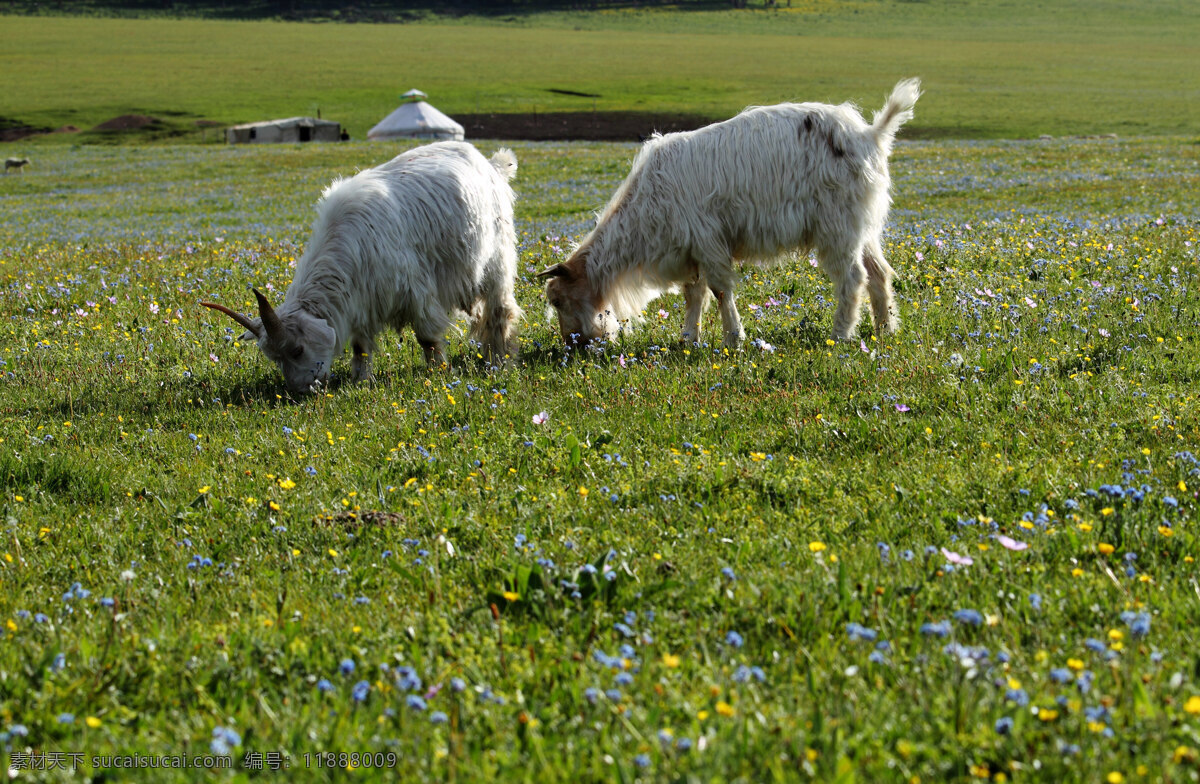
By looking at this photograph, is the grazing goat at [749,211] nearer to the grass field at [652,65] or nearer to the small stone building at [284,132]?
the grass field at [652,65]

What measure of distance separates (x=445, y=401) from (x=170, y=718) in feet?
12.6

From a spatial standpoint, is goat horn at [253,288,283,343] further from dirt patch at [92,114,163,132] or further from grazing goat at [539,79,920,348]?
dirt patch at [92,114,163,132]

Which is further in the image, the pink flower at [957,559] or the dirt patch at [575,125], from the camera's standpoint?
the dirt patch at [575,125]

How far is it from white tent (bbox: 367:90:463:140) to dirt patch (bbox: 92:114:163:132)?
63.4 ft

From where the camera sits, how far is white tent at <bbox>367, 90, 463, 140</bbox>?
5559 cm

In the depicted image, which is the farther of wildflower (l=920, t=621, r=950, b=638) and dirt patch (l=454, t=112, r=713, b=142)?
dirt patch (l=454, t=112, r=713, b=142)

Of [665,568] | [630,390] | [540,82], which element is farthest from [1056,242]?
[540,82]

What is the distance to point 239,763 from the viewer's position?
2812 millimetres

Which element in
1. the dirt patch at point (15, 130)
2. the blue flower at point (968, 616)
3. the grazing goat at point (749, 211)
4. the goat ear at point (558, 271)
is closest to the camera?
the blue flower at point (968, 616)

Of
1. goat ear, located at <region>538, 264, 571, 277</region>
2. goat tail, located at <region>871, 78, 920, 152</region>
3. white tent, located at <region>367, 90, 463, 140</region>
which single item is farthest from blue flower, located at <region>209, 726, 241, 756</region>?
white tent, located at <region>367, 90, 463, 140</region>

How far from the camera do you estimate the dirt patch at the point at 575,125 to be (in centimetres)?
5800

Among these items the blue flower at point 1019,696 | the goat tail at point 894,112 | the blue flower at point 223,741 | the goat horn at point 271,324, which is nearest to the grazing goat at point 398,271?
the goat horn at point 271,324

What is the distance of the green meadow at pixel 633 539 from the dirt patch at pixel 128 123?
2379 inches

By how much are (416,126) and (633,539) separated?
55.3m
